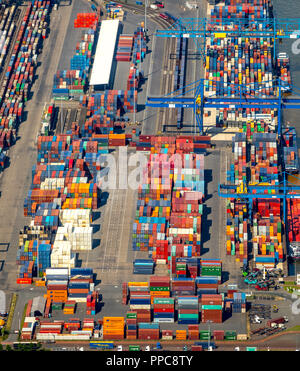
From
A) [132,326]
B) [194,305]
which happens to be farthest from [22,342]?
[194,305]

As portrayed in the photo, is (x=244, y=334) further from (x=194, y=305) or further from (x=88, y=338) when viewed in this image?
(x=88, y=338)

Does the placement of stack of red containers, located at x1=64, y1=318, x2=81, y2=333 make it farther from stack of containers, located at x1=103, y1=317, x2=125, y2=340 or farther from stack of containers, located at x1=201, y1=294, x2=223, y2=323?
stack of containers, located at x1=201, y1=294, x2=223, y2=323

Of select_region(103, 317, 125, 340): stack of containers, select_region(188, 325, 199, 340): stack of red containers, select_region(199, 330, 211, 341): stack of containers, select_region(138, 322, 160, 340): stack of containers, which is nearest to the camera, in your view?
select_region(188, 325, 199, 340): stack of red containers

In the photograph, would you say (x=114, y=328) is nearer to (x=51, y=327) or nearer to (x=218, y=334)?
(x=51, y=327)

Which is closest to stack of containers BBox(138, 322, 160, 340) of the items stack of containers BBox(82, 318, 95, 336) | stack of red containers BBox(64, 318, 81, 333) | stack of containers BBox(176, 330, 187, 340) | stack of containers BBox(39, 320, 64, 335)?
stack of containers BBox(176, 330, 187, 340)

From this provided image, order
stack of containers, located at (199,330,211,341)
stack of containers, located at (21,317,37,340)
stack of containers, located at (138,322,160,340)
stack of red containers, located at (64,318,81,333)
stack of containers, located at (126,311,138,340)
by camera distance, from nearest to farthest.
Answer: stack of containers, located at (138,322,160,340), stack of containers, located at (199,330,211,341), stack of containers, located at (126,311,138,340), stack of containers, located at (21,317,37,340), stack of red containers, located at (64,318,81,333)

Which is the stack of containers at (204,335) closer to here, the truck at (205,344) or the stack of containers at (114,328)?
the truck at (205,344)

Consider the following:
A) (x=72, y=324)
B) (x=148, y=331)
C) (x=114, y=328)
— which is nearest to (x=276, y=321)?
(x=148, y=331)
